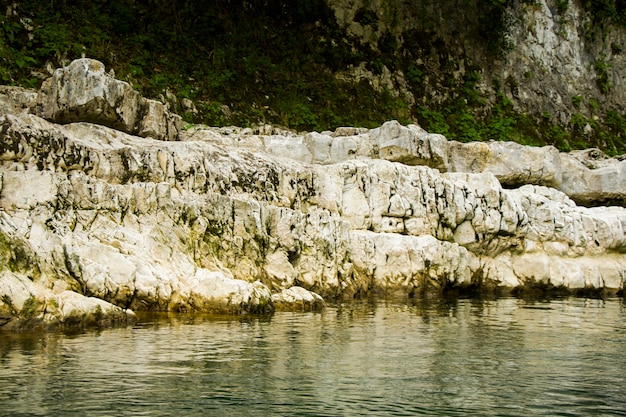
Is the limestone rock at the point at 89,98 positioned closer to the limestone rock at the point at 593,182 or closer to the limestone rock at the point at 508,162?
the limestone rock at the point at 508,162

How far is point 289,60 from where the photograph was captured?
35.9m

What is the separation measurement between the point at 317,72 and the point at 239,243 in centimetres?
2041

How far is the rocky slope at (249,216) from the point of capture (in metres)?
14.4

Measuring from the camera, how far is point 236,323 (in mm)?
14109

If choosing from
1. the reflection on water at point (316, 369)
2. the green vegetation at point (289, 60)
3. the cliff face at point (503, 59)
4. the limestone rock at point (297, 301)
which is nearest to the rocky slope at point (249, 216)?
the limestone rock at point (297, 301)

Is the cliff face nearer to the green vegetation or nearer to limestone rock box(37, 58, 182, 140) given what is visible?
the green vegetation

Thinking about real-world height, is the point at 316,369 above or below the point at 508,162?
below

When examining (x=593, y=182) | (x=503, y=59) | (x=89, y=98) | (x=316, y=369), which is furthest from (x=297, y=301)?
(x=503, y=59)

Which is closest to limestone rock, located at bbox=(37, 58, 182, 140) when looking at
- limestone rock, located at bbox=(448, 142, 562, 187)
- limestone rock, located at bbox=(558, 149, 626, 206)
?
A: limestone rock, located at bbox=(448, 142, 562, 187)

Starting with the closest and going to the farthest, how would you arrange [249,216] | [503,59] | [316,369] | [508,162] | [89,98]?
1. [316,369]
2. [249,216]
3. [89,98]
4. [508,162]
5. [503,59]

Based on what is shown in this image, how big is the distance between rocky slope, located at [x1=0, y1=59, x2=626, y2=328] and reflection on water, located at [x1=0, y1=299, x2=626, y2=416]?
1.28 meters

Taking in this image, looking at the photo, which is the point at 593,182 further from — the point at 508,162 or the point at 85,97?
the point at 85,97

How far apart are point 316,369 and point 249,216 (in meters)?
8.79

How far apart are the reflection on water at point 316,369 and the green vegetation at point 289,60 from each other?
56.9 ft
